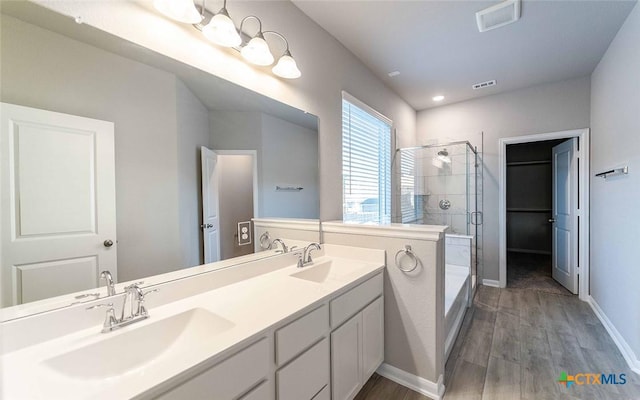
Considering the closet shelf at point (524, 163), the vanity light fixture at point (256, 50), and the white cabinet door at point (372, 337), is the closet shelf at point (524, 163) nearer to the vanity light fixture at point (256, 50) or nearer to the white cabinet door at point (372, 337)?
the white cabinet door at point (372, 337)

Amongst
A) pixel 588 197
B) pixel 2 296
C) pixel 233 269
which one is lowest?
pixel 233 269

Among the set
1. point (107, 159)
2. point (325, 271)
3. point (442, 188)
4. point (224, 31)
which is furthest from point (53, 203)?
point (442, 188)

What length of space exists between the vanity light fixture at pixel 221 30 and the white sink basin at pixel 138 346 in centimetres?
135

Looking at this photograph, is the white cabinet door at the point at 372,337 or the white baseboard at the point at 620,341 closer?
the white cabinet door at the point at 372,337

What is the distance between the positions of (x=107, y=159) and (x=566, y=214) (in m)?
4.94

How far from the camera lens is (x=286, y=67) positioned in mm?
1714

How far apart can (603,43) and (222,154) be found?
3645 millimetres

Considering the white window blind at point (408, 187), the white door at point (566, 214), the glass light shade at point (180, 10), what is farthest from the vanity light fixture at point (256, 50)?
the white door at point (566, 214)

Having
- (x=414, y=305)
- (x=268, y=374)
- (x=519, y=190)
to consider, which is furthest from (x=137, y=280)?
(x=519, y=190)

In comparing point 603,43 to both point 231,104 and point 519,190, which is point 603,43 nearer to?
point 231,104

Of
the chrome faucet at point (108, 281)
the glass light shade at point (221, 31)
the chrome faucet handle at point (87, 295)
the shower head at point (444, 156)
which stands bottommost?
the chrome faucet handle at point (87, 295)

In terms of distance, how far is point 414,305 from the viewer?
1762 mm

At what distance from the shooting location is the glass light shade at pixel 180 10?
1.16 metres

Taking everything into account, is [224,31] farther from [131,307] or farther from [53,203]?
[131,307]
